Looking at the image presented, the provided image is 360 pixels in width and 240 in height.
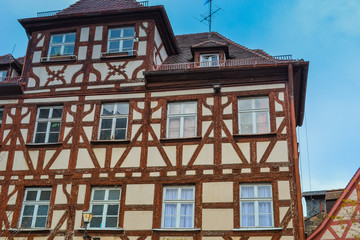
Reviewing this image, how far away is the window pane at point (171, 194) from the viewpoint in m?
14.9

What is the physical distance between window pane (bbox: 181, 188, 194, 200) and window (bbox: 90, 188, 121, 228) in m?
2.06

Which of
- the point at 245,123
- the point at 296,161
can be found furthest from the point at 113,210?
the point at 296,161

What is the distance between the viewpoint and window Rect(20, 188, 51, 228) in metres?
15.3

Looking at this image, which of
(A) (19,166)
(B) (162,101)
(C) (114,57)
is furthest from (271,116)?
(A) (19,166)

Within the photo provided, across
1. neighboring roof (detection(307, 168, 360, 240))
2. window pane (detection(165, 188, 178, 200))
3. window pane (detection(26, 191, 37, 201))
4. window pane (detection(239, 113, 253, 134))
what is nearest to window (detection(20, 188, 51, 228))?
window pane (detection(26, 191, 37, 201))

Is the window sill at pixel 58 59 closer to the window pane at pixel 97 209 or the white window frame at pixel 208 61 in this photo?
the white window frame at pixel 208 61

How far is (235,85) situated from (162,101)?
Answer: 251cm

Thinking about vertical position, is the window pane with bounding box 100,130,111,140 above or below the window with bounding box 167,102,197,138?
below

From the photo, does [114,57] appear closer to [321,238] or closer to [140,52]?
[140,52]

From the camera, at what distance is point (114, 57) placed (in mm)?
17141

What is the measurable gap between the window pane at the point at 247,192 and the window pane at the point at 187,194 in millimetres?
1561

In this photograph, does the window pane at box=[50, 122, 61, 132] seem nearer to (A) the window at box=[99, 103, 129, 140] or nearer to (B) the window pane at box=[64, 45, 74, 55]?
(A) the window at box=[99, 103, 129, 140]

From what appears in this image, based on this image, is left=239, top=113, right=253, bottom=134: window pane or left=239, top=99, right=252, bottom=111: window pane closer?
left=239, top=113, right=253, bottom=134: window pane

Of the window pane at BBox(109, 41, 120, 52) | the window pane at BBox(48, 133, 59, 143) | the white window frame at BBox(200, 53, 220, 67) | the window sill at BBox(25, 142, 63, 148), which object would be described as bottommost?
the window sill at BBox(25, 142, 63, 148)
